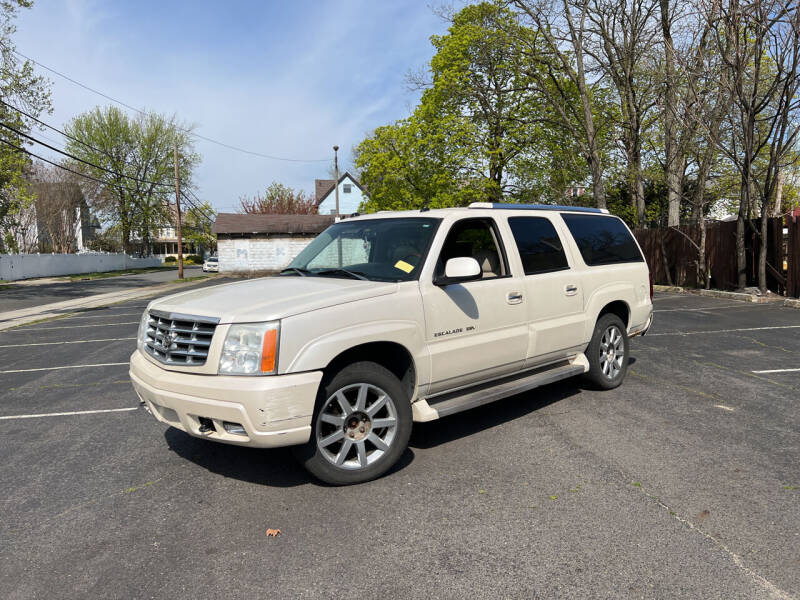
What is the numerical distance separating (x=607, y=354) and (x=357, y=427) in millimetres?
3379

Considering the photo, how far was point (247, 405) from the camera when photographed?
328cm

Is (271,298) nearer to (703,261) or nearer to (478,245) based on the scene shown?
(478,245)

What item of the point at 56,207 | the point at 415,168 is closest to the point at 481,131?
the point at 415,168

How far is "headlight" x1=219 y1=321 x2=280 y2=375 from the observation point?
3.32m

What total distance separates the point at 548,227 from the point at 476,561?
3.40 meters

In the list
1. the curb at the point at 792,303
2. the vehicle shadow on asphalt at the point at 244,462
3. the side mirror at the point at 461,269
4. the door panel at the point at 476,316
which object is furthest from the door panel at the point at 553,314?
the curb at the point at 792,303

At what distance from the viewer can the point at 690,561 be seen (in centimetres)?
281

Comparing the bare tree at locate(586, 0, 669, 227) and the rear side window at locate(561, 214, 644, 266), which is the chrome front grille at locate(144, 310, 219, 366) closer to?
the rear side window at locate(561, 214, 644, 266)

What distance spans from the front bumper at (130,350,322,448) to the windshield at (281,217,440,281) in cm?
120

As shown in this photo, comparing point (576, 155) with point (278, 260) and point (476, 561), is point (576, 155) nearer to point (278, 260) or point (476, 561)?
point (278, 260)

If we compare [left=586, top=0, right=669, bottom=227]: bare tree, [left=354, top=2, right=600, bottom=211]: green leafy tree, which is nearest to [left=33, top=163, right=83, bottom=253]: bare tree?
[left=354, top=2, right=600, bottom=211]: green leafy tree

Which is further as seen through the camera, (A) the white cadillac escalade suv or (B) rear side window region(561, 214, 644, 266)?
(B) rear side window region(561, 214, 644, 266)

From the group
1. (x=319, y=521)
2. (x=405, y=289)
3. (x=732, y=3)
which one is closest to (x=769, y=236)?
(x=732, y=3)

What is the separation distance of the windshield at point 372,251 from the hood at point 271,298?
21cm
